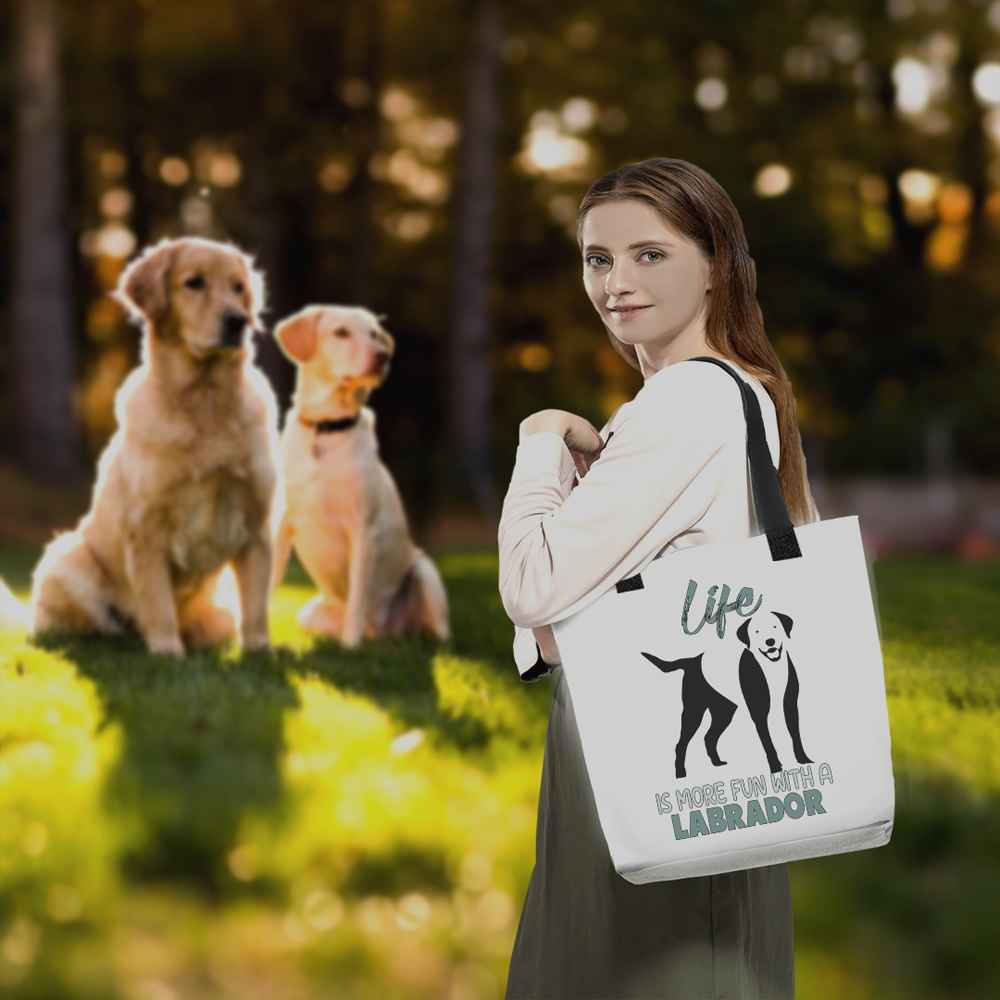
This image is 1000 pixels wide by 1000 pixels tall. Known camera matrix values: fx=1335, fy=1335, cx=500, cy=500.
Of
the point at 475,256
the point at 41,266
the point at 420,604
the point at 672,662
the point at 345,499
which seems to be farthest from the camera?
the point at 475,256

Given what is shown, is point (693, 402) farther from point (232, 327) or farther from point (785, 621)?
point (232, 327)

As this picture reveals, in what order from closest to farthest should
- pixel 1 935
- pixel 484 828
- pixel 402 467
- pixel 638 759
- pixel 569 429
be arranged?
pixel 638 759
pixel 569 429
pixel 1 935
pixel 484 828
pixel 402 467

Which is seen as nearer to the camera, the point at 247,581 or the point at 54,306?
the point at 247,581

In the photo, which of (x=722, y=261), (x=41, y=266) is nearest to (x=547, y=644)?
(x=722, y=261)

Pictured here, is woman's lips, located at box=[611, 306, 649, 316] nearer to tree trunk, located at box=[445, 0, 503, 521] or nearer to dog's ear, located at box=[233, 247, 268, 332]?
dog's ear, located at box=[233, 247, 268, 332]

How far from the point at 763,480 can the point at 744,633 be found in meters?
0.24

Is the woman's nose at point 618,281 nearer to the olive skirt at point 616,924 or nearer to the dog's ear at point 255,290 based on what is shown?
the olive skirt at point 616,924

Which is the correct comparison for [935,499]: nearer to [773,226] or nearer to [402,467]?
[773,226]

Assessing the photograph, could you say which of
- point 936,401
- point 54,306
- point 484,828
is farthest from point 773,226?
point 484,828

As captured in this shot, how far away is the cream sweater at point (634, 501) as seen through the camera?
1948 mm

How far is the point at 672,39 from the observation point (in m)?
18.5

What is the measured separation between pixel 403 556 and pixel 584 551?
367 centimetres

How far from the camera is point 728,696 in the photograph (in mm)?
1937

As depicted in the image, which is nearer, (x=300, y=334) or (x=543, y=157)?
(x=300, y=334)
